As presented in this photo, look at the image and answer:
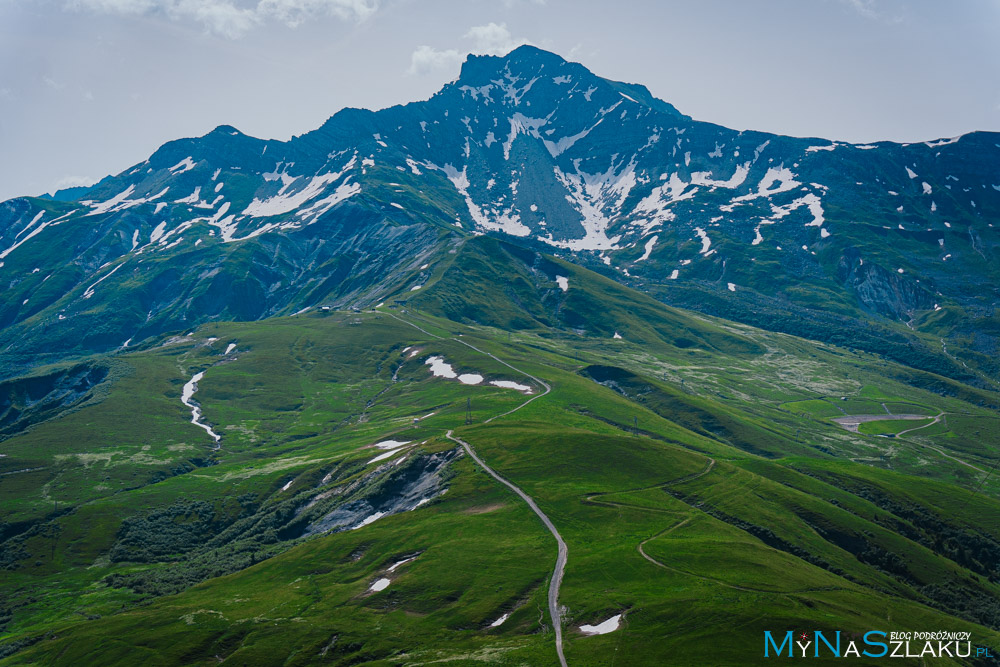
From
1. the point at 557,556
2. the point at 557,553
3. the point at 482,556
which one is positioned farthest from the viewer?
the point at 482,556

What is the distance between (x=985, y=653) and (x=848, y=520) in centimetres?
4995

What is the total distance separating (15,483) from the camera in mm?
190500

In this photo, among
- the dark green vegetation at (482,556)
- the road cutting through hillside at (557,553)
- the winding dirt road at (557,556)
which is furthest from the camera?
the dark green vegetation at (482,556)

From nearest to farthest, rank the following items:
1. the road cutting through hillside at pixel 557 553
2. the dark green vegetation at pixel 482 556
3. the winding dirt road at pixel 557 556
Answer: the road cutting through hillside at pixel 557 553, the winding dirt road at pixel 557 556, the dark green vegetation at pixel 482 556

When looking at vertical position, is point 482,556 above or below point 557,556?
below

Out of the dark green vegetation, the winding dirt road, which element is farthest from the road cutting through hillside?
the dark green vegetation

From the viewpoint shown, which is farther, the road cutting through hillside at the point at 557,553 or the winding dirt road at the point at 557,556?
the winding dirt road at the point at 557,556

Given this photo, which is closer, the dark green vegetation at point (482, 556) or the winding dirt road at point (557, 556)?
the winding dirt road at point (557, 556)

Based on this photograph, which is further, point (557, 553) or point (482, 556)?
point (482, 556)

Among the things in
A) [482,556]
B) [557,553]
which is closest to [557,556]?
[557,553]

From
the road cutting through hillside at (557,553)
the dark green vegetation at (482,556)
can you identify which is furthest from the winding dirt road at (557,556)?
the dark green vegetation at (482,556)

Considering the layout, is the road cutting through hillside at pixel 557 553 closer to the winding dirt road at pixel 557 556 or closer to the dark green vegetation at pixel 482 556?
the winding dirt road at pixel 557 556

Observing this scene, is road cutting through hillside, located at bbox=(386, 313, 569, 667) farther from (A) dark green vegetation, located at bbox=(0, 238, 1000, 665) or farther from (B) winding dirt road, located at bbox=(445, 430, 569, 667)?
(A) dark green vegetation, located at bbox=(0, 238, 1000, 665)

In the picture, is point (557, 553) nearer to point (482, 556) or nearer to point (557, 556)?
point (557, 556)
